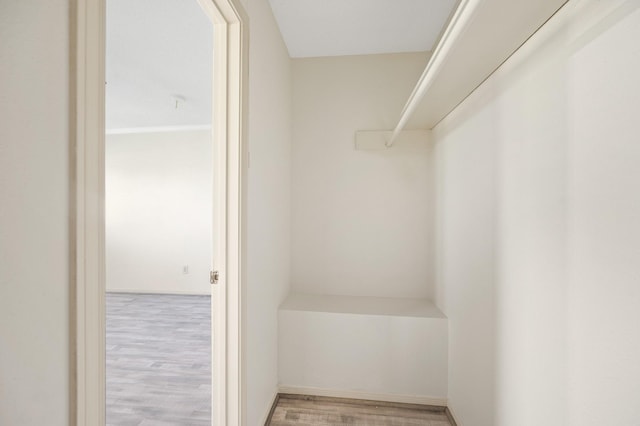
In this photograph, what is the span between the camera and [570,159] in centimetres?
84

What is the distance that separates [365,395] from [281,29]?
8.39 ft

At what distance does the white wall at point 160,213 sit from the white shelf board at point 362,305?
2717 mm

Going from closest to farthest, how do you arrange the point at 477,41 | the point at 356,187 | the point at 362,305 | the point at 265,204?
the point at 477,41 < the point at 265,204 < the point at 362,305 < the point at 356,187

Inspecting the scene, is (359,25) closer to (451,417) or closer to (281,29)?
(281,29)

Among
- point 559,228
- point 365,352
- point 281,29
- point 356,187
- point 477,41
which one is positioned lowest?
point 365,352

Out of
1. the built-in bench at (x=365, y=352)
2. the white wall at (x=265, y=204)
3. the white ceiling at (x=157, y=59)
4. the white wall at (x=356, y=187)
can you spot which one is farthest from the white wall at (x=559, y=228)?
the white ceiling at (x=157, y=59)

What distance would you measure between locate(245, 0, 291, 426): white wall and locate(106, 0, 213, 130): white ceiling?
23.1 inches

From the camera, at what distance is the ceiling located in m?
1.72

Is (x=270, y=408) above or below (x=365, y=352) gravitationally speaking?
below

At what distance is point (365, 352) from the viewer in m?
1.90

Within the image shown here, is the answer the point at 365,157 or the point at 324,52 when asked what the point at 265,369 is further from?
the point at 324,52

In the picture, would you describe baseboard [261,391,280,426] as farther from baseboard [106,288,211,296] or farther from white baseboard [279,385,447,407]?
baseboard [106,288,211,296]

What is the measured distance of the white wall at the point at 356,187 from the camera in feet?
7.17

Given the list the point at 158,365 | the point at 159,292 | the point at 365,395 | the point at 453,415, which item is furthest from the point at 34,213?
the point at 159,292
